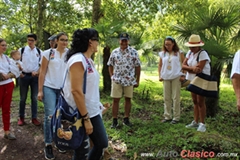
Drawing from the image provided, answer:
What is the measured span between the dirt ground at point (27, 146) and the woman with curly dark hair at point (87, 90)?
1.32 meters

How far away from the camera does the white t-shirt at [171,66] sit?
16.0 feet

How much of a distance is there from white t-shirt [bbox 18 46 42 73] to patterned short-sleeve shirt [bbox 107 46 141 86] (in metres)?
1.64

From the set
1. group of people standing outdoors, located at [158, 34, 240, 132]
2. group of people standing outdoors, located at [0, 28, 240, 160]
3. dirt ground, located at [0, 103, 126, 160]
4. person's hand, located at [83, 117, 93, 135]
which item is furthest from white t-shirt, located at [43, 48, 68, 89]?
group of people standing outdoors, located at [158, 34, 240, 132]

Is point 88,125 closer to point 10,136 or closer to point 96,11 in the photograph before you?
point 10,136

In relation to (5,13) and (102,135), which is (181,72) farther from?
(5,13)

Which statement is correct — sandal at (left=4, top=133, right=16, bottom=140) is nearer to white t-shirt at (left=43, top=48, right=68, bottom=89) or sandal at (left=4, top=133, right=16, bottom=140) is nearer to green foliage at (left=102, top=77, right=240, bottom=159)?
white t-shirt at (left=43, top=48, right=68, bottom=89)

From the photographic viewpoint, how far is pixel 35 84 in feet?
15.3

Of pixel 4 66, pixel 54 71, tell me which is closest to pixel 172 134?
pixel 54 71

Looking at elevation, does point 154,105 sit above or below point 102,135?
below

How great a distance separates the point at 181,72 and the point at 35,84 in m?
3.10

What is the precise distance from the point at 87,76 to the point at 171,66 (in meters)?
3.05

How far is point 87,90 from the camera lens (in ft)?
7.38

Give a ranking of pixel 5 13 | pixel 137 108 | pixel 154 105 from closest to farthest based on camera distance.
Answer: pixel 137 108 < pixel 154 105 < pixel 5 13

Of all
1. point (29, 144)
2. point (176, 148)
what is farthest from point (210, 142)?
point (29, 144)
